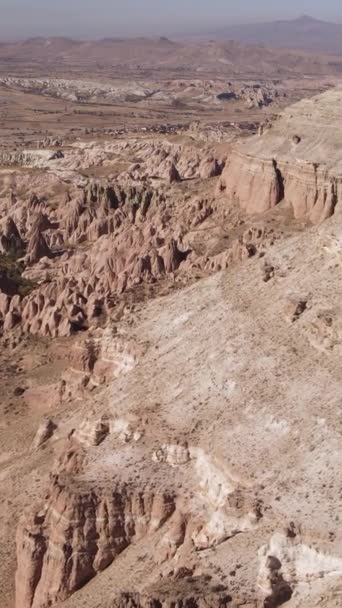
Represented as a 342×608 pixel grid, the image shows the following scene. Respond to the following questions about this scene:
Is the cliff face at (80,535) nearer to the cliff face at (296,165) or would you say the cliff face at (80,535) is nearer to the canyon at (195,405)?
the canyon at (195,405)

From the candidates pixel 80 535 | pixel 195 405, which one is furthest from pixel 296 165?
pixel 80 535

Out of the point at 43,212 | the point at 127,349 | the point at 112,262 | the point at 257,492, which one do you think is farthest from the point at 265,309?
the point at 43,212

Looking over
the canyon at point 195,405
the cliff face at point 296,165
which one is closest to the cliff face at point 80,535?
the canyon at point 195,405

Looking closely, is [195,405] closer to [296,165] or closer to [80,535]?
[80,535]

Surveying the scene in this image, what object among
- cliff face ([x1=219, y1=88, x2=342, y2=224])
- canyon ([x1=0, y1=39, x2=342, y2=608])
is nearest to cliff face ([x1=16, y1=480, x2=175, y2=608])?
canyon ([x1=0, y1=39, x2=342, y2=608])

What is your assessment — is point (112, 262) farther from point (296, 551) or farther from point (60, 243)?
point (296, 551)
